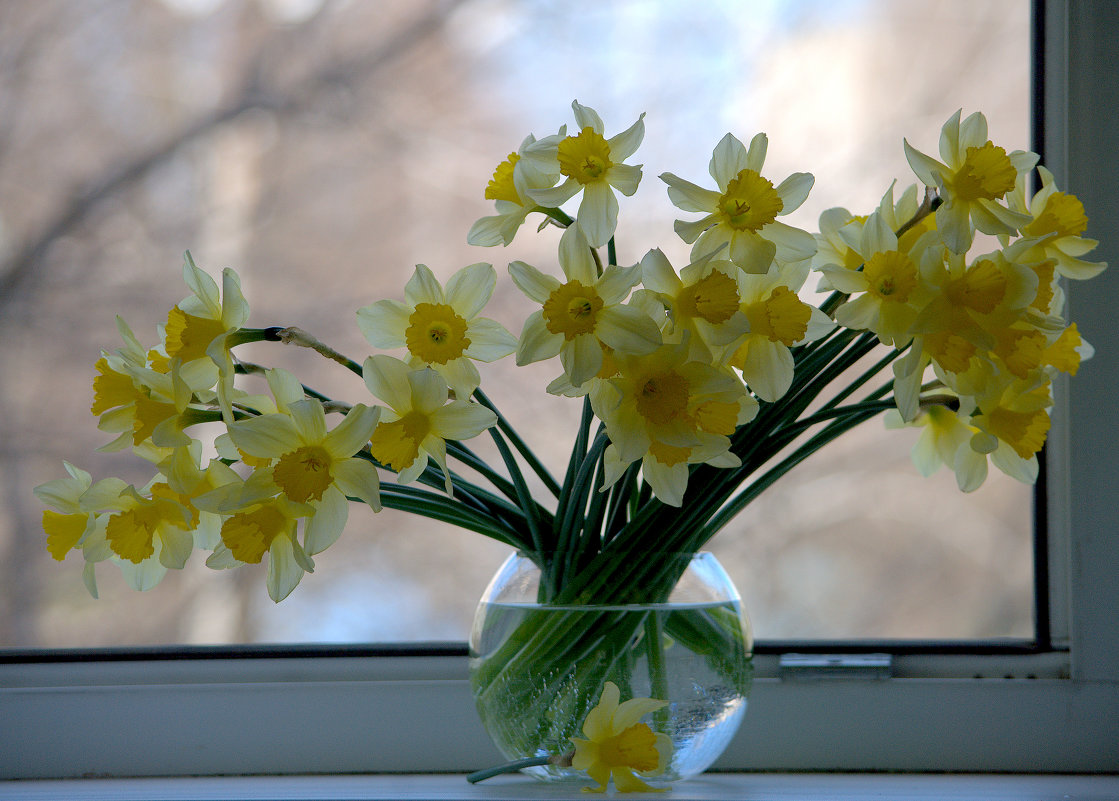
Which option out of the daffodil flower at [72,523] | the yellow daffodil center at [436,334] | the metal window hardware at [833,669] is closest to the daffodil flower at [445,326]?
the yellow daffodil center at [436,334]

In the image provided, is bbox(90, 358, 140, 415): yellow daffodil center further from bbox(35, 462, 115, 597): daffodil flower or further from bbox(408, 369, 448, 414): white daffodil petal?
bbox(408, 369, 448, 414): white daffodil petal

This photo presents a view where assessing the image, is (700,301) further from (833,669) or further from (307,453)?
(833,669)

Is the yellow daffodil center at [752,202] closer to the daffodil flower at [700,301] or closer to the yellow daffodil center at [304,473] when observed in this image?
the daffodil flower at [700,301]

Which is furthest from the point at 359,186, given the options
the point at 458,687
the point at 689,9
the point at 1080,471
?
the point at 1080,471

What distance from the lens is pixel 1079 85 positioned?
0.82m

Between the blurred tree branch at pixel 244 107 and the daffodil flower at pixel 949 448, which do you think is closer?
the daffodil flower at pixel 949 448

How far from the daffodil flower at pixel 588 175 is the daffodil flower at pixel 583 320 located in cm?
4

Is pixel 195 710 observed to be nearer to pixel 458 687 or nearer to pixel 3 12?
pixel 458 687

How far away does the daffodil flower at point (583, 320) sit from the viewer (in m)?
0.51

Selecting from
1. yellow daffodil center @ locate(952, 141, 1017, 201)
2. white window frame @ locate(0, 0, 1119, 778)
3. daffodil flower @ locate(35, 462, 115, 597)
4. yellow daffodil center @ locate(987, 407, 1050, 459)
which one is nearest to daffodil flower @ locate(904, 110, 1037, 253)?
yellow daffodil center @ locate(952, 141, 1017, 201)

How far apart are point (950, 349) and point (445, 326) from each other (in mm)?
300

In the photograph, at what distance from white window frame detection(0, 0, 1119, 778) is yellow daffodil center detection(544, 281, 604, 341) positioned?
439 mm

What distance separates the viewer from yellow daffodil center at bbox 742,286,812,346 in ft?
1.78

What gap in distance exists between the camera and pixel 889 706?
2.65 ft
